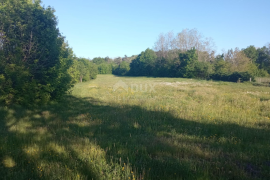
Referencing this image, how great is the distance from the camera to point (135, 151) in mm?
4309

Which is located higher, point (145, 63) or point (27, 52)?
point (145, 63)

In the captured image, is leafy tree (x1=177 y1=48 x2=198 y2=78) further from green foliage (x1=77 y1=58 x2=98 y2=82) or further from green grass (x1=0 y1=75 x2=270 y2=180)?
green grass (x1=0 y1=75 x2=270 y2=180)

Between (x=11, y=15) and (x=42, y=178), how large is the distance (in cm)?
1024

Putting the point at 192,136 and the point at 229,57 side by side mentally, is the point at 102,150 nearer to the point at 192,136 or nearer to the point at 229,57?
the point at 192,136

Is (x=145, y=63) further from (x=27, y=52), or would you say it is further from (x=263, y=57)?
(x=27, y=52)

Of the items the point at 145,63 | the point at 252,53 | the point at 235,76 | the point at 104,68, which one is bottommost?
the point at 235,76

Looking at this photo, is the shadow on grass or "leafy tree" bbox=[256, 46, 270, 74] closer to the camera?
the shadow on grass

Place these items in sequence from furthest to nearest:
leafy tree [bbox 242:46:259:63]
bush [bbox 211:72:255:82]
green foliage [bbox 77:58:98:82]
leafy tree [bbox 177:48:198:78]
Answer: leafy tree [bbox 242:46:259:63] → leafy tree [bbox 177:48:198:78] → green foliage [bbox 77:58:98:82] → bush [bbox 211:72:255:82]

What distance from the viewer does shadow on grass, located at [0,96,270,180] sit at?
3.31 m

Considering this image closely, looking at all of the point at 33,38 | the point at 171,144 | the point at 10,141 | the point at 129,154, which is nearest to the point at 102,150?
the point at 129,154

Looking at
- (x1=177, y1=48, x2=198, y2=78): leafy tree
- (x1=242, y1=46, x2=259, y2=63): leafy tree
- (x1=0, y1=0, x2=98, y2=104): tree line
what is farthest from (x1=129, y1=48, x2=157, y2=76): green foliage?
(x1=0, y1=0, x2=98, y2=104): tree line

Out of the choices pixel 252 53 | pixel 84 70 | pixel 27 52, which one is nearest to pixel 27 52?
pixel 27 52

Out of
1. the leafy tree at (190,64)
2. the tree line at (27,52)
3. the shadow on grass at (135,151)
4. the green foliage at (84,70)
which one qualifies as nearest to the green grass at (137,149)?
the shadow on grass at (135,151)

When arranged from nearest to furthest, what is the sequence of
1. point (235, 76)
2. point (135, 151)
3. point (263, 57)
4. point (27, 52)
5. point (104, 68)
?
point (135, 151) < point (27, 52) < point (235, 76) < point (263, 57) < point (104, 68)
